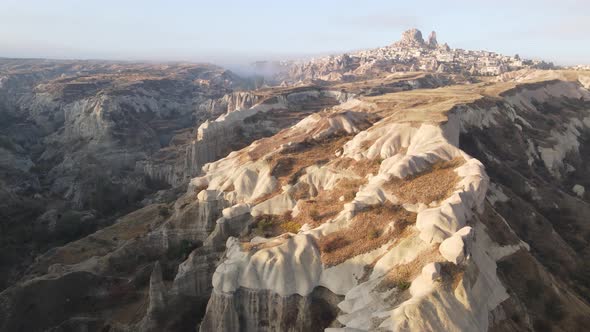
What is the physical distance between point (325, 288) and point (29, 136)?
14235 cm

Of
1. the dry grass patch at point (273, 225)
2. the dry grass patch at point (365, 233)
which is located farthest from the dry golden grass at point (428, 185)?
the dry grass patch at point (273, 225)

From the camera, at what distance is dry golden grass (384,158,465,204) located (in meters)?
39.6

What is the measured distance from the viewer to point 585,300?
38.8m

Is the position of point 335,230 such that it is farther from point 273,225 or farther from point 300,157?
point 300,157

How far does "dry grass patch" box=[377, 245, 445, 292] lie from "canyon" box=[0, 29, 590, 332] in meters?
0.15

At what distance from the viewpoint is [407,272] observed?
31.4m

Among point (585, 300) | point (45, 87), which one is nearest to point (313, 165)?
point (585, 300)

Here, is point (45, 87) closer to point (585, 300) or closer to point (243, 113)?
point (243, 113)

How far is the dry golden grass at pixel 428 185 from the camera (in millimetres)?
39625

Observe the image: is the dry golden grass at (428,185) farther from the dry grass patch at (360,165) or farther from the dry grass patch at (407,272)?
the dry grass patch at (407,272)

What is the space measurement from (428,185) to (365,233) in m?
8.20

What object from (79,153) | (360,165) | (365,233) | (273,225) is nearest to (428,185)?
(365,233)

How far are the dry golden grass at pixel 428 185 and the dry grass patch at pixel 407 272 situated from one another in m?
8.28

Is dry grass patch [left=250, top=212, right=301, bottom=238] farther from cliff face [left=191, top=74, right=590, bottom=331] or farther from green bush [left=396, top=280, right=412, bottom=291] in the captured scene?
green bush [left=396, top=280, right=412, bottom=291]
